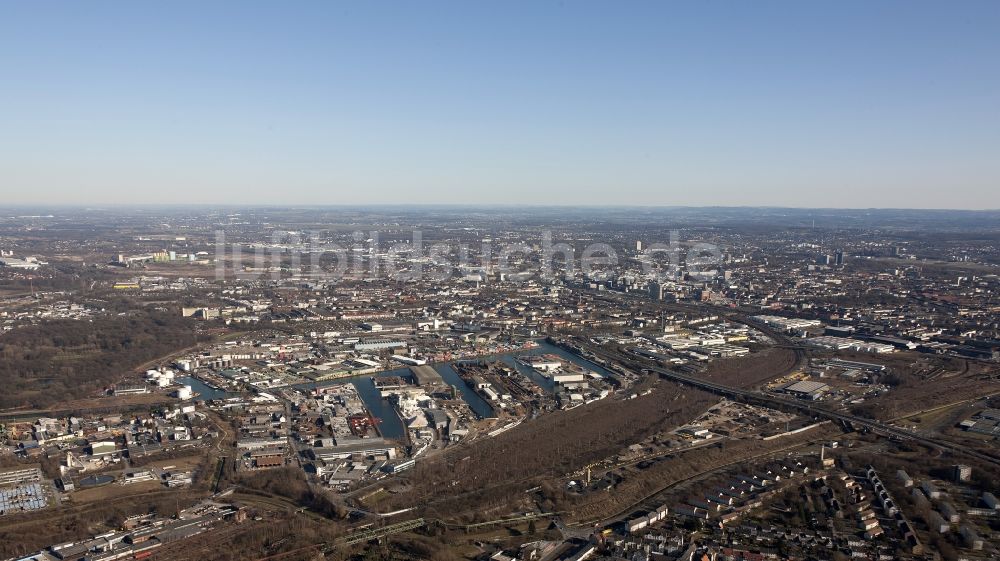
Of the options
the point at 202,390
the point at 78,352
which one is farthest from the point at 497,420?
the point at 78,352

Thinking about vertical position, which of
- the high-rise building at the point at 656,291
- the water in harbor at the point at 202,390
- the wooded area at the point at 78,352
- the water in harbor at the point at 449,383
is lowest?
the water in harbor at the point at 202,390

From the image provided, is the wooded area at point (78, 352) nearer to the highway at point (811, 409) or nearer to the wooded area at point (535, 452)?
the wooded area at point (535, 452)

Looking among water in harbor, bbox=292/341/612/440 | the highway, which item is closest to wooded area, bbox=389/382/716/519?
the highway

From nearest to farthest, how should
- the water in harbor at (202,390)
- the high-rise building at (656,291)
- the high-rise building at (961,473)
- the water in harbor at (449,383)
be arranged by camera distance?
the high-rise building at (961,473) < the water in harbor at (449,383) < the water in harbor at (202,390) < the high-rise building at (656,291)

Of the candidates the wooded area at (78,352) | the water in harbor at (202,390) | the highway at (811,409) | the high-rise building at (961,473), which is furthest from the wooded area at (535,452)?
the wooded area at (78,352)

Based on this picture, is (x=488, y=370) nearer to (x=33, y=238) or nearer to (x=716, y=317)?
(x=716, y=317)

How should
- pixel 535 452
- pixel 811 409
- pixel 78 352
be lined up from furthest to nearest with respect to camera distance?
pixel 78 352, pixel 811 409, pixel 535 452

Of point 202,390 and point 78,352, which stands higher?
point 78,352

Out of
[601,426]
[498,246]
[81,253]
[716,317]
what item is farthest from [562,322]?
[81,253]

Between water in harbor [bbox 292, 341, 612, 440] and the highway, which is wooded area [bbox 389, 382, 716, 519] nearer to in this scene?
the highway

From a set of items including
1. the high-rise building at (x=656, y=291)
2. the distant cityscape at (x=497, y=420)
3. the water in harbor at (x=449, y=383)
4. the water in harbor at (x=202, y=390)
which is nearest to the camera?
the distant cityscape at (x=497, y=420)

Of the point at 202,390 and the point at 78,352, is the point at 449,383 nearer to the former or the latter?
the point at 202,390
